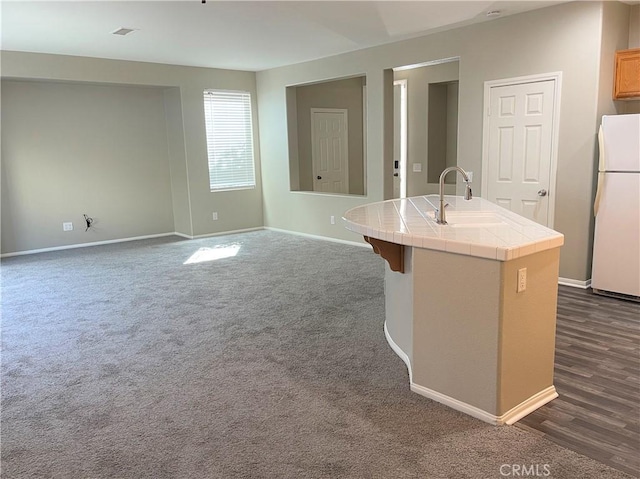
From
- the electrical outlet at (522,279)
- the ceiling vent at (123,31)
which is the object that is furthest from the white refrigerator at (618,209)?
the ceiling vent at (123,31)

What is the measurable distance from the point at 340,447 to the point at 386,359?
101 cm

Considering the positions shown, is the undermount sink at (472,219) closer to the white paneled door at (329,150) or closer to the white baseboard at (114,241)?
the white baseboard at (114,241)

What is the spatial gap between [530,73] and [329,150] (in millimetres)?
4507

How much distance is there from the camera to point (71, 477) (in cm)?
215

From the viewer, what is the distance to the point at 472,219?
3047 millimetres

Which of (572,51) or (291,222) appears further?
(291,222)

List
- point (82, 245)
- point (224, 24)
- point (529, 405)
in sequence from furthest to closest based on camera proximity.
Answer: point (82, 245), point (224, 24), point (529, 405)

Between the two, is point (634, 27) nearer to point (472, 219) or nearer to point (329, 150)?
point (472, 219)

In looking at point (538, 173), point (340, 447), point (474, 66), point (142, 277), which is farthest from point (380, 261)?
point (340, 447)

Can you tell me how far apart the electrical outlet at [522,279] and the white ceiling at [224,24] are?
9.92 ft

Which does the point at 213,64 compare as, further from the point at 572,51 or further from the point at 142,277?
the point at 572,51

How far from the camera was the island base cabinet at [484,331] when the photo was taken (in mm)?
2389

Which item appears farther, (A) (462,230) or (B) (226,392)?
(B) (226,392)

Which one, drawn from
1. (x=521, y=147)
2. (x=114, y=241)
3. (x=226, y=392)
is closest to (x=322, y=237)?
(x=114, y=241)
